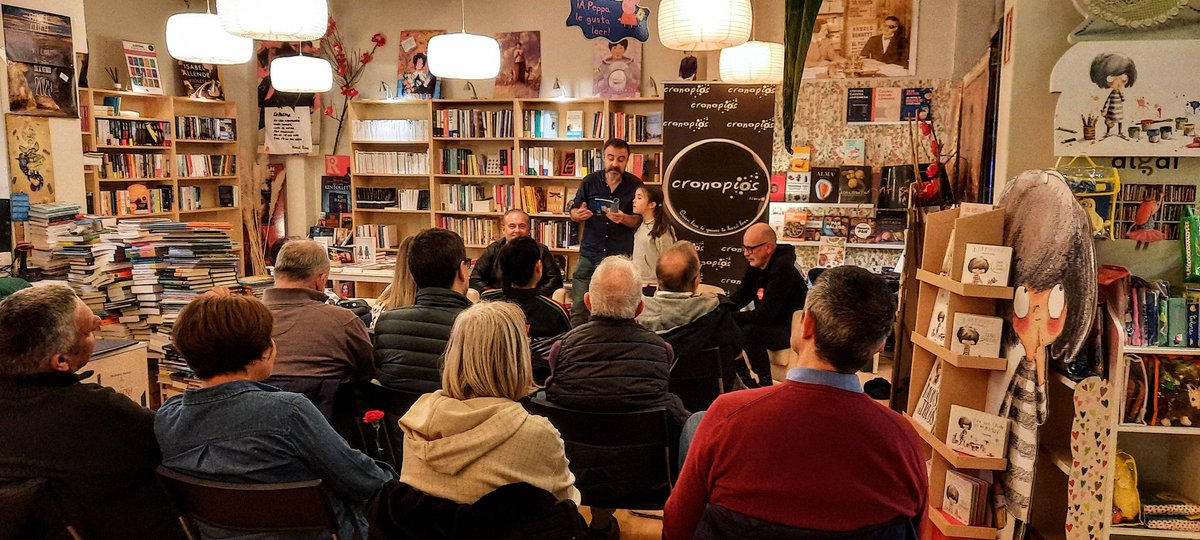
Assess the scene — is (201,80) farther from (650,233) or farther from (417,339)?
(417,339)

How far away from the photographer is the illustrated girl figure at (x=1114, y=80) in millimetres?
2732

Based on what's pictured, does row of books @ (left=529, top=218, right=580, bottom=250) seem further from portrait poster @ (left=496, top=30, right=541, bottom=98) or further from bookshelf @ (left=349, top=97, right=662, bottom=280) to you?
portrait poster @ (left=496, top=30, right=541, bottom=98)

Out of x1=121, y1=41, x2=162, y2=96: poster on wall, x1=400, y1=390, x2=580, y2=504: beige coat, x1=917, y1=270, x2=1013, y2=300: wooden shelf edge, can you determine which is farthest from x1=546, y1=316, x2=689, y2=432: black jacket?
x1=121, y1=41, x2=162, y2=96: poster on wall

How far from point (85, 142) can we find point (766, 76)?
18.5 ft

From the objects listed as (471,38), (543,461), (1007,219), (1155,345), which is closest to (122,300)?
(471,38)

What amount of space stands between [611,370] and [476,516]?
3.09 feet

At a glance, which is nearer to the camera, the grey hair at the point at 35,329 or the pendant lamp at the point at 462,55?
the grey hair at the point at 35,329

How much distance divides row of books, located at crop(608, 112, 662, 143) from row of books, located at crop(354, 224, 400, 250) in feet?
8.62

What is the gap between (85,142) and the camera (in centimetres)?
685

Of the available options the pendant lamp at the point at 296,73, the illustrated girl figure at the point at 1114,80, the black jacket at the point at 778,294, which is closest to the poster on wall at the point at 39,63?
the pendant lamp at the point at 296,73

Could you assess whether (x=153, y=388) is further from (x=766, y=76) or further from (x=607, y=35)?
(x=766, y=76)

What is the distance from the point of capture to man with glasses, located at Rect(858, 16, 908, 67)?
20.7ft

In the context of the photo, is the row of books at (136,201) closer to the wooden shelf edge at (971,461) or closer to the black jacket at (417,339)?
the black jacket at (417,339)

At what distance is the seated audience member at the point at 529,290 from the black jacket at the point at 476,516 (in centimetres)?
Answer: 154
